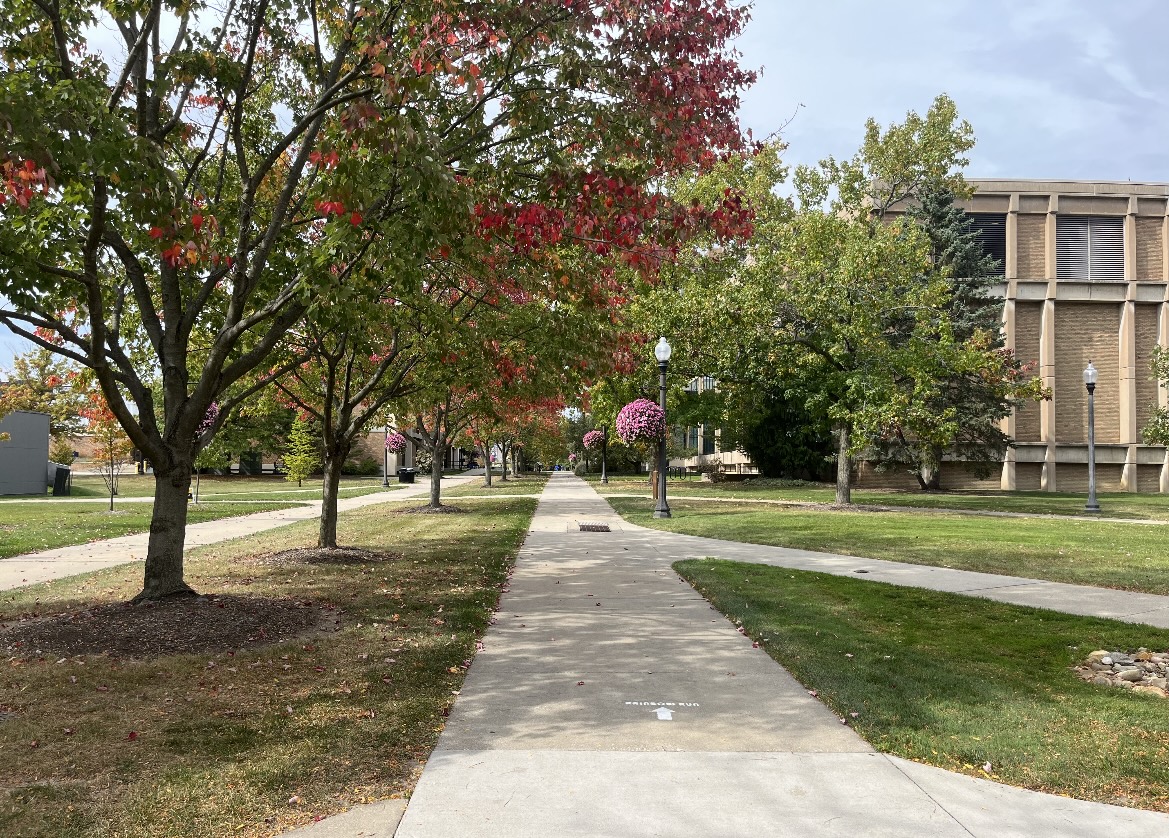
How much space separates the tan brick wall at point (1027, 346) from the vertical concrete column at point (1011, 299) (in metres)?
0.49

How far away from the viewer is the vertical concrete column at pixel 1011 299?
4106 centimetres

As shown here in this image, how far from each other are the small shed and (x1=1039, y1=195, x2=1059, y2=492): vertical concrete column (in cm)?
4664

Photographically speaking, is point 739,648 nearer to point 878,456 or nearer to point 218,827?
point 218,827

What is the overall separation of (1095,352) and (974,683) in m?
44.0

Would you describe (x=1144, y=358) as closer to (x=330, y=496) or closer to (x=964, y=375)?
(x=964, y=375)

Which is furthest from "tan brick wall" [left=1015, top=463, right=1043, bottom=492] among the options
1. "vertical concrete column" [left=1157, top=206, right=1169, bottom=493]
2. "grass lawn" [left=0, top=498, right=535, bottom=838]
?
"grass lawn" [left=0, top=498, right=535, bottom=838]

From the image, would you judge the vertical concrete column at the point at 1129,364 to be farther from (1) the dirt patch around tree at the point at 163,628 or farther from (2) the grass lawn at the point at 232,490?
(1) the dirt patch around tree at the point at 163,628

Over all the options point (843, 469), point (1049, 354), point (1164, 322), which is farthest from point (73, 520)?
point (1164, 322)

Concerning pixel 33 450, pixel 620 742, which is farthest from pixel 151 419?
pixel 33 450

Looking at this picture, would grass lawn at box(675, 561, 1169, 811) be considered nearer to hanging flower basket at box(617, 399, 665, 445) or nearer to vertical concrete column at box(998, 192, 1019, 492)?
hanging flower basket at box(617, 399, 665, 445)

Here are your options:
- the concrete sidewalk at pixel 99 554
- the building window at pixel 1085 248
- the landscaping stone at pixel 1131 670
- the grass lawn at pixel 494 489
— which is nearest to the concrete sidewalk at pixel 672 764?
the landscaping stone at pixel 1131 670

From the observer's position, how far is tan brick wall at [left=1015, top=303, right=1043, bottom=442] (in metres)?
41.5

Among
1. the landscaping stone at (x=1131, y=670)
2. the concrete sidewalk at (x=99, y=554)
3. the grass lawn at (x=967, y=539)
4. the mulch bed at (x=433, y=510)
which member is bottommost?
the mulch bed at (x=433, y=510)

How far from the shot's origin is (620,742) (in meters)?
4.41
